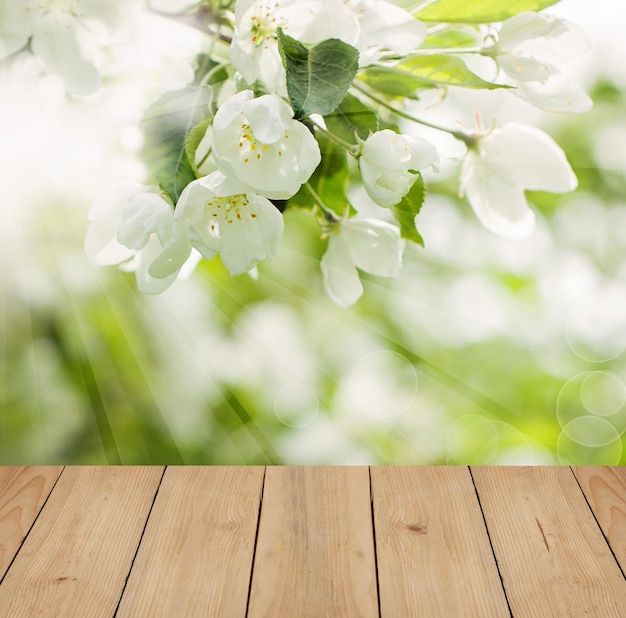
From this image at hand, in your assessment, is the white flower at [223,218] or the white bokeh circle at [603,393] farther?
the white bokeh circle at [603,393]

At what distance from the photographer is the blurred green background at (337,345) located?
1.45 meters

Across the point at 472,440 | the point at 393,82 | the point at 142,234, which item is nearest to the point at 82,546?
the point at 472,440

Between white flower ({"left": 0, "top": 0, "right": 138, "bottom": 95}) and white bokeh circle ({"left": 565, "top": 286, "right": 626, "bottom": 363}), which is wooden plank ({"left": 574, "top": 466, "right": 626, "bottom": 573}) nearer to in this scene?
white bokeh circle ({"left": 565, "top": 286, "right": 626, "bottom": 363})

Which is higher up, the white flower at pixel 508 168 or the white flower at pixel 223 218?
the white flower at pixel 223 218

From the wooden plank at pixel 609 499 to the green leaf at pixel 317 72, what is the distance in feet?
3.31

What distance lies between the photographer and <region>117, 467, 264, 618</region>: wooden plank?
126 centimetres

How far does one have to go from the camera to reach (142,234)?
0.72 m

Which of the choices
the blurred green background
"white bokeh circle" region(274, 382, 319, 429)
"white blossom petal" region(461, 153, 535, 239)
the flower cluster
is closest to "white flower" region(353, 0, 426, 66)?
the flower cluster

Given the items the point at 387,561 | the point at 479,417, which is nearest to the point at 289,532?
A: the point at 387,561

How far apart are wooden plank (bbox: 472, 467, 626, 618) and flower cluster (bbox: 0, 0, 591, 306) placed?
0.61m

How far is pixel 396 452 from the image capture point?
1.64 m

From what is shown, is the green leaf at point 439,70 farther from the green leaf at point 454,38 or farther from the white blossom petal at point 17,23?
the white blossom petal at point 17,23

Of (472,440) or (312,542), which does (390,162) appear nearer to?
(312,542)

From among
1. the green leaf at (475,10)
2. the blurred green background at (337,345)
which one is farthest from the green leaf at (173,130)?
the blurred green background at (337,345)
